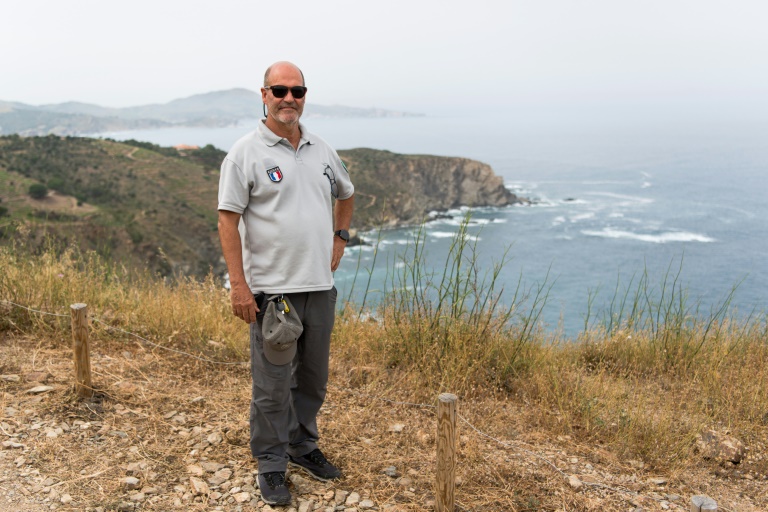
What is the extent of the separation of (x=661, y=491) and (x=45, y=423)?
3304 millimetres

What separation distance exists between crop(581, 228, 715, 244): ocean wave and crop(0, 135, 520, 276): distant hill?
18827 millimetres

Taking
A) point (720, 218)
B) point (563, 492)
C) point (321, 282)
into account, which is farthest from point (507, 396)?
point (720, 218)

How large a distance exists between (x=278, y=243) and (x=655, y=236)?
5132 centimetres

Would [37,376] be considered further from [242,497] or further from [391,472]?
[391,472]

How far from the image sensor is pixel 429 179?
7319 centimetres

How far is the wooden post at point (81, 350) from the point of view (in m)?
3.30

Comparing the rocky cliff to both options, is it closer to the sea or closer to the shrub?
the sea

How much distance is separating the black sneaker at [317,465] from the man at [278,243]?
199mm

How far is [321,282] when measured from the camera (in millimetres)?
2533

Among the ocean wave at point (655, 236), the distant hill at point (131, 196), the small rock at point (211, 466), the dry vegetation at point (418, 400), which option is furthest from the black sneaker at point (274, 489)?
the ocean wave at point (655, 236)

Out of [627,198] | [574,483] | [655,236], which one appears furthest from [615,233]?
[574,483]

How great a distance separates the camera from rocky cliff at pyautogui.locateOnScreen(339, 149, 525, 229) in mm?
64750

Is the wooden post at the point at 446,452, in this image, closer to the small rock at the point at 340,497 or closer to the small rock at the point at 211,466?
the small rock at the point at 340,497

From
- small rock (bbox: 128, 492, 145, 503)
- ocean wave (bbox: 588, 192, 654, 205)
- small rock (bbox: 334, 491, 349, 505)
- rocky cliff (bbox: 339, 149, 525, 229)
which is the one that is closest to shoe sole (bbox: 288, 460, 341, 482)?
small rock (bbox: 334, 491, 349, 505)
